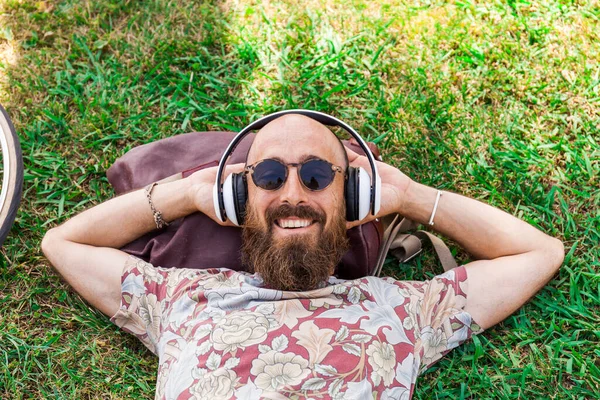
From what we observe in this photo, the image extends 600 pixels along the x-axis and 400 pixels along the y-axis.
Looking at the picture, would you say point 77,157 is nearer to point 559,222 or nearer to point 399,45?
point 399,45

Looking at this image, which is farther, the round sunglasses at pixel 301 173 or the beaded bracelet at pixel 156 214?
the beaded bracelet at pixel 156 214

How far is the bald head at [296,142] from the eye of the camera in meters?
3.66

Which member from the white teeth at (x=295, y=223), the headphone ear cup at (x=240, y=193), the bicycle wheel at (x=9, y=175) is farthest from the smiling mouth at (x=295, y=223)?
the bicycle wheel at (x=9, y=175)

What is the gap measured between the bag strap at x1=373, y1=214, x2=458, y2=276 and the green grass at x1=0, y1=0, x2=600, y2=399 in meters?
0.12

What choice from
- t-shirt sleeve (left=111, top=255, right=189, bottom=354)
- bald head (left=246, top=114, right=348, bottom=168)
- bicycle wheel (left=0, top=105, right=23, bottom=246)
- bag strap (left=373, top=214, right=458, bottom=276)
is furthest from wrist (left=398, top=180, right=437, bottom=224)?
bicycle wheel (left=0, top=105, right=23, bottom=246)

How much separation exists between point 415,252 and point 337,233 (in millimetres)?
885

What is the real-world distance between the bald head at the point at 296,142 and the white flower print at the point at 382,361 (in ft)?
3.50

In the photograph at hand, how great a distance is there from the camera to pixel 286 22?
5.19 m

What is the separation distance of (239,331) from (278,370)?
315 millimetres

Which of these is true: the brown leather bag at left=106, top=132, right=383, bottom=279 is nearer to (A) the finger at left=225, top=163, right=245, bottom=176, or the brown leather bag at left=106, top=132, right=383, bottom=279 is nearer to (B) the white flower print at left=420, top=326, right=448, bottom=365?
(A) the finger at left=225, top=163, right=245, bottom=176

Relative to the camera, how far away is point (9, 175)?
14.3 feet

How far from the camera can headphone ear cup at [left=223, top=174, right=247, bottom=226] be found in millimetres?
3707

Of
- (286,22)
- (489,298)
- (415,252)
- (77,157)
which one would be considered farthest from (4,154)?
(489,298)

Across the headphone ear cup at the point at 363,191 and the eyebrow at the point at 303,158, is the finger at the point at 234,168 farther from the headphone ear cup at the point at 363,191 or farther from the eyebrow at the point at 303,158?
the headphone ear cup at the point at 363,191
